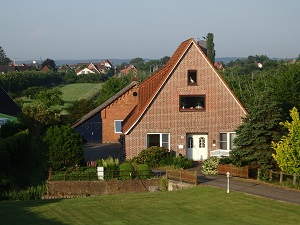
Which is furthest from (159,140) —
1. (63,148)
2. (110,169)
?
(110,169)

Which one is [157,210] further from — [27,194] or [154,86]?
[154,86]

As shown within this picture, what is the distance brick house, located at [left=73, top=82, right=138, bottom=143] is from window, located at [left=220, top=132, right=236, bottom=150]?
14.0m

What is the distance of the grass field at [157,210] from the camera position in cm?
2131

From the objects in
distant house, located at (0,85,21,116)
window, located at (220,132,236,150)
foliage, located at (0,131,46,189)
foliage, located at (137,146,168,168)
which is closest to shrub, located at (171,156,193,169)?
foliage, located at (137,146,168,168)

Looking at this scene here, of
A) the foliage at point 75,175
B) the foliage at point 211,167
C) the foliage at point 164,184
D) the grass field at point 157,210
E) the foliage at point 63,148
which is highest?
the foliage at point 63,148

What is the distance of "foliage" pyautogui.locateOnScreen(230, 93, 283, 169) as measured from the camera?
107ft

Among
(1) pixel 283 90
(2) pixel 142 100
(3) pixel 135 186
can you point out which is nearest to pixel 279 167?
(3) pixel 135 186

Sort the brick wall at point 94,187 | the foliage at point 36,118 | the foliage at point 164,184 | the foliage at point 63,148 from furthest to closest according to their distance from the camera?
the foliage at point 36,118 → the foliage at point 63,148 → the foliage at point 164,184 → the brick wall at point 94,187

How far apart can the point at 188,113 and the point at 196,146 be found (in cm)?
227

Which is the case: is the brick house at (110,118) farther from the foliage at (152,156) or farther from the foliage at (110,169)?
the foliage at (110,169)

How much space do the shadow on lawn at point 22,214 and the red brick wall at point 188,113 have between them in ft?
48.2

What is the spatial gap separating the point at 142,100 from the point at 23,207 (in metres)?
18.4

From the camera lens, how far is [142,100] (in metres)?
41.0

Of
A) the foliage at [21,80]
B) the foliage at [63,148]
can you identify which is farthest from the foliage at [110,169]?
the foliage at [21,80]
